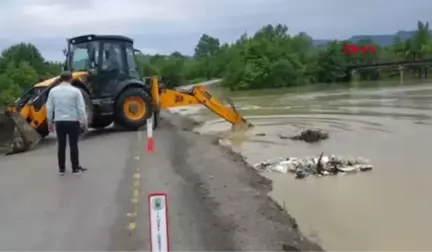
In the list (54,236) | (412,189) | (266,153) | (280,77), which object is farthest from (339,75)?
(54,236)

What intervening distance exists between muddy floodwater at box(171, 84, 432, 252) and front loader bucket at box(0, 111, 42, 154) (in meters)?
5.66

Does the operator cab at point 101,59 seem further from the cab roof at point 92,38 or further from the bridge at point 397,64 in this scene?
the bridge at point 397,64

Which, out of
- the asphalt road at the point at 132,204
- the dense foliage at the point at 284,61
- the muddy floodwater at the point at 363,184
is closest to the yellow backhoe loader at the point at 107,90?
the asphalt road at the point at 132,204

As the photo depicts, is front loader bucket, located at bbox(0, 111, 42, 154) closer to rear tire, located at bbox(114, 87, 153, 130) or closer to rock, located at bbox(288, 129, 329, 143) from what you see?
rear tire, located at bbox(114, 87, 153, 130)

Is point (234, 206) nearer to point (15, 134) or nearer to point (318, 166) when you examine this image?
point (318, 166)

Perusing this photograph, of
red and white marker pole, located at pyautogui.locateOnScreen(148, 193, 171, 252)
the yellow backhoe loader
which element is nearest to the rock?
the yellow backhoe loader

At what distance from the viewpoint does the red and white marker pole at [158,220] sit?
221 inches

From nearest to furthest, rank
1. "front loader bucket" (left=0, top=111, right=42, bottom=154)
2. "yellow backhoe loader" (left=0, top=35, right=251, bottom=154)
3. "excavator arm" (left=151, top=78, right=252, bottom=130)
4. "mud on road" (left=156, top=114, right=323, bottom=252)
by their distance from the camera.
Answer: "mud on road" (left=156, top=114, right=323, bottom=252) → "front loader bucket" (left=0, top=111, right=42, bottom=154) → "yellow backhoe loader" (left=0, top=35, right=251, bottom=154) → "excavator arm" (left=151, top=78, right=252, bottom=130)

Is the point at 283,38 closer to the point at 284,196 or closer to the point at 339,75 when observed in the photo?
the point at 339,75

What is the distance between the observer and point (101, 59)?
800 inches

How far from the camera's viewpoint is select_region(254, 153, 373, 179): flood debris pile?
1531 centimetres

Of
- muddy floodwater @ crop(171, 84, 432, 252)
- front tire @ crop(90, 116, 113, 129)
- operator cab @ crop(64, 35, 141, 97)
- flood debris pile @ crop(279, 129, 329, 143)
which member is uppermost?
operator cab @ crop(64, 35, 141, 97)

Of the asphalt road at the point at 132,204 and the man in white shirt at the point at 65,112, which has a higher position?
the man in white shirt at the point at 65,112

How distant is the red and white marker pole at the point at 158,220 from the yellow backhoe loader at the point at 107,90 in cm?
1314
